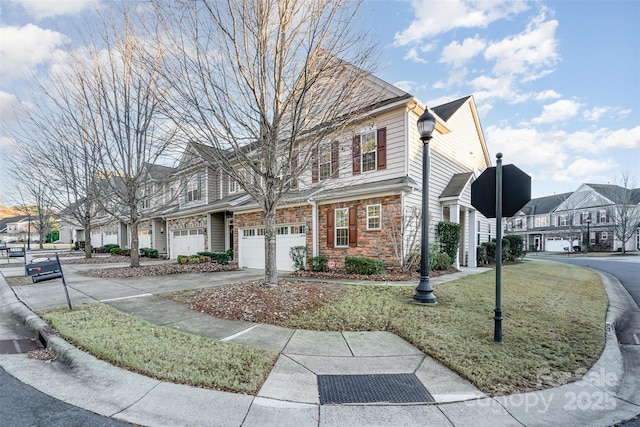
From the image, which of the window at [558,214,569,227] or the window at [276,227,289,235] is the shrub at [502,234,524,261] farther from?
the window at [558,214,569,227]

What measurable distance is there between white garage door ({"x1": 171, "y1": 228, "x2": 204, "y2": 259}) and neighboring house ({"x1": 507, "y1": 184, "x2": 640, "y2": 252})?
134 feet

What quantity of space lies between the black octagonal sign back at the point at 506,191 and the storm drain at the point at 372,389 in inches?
112

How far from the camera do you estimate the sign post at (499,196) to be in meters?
4.55

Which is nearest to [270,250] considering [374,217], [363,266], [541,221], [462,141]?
[363,266]

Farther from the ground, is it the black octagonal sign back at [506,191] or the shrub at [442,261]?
the black octagonal sign back at [506,191]

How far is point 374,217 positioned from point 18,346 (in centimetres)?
955

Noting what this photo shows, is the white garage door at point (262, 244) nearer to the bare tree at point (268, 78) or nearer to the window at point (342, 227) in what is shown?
the window at point (342, 227)

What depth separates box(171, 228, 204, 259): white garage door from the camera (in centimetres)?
1931

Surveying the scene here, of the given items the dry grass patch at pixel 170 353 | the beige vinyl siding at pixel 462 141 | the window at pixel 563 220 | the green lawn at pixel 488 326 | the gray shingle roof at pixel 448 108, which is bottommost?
the green lawn at pixel 488 326

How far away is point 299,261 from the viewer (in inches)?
499

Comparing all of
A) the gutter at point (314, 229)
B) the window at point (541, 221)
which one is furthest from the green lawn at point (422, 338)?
the window at point (541, 221)

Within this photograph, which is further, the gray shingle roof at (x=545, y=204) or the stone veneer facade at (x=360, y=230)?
the gray shingle roof at (x=545, y=204)

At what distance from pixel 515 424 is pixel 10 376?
537cm

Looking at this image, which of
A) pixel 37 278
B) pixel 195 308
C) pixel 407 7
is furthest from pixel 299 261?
pixel 407 7
